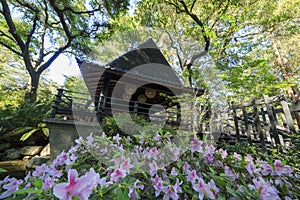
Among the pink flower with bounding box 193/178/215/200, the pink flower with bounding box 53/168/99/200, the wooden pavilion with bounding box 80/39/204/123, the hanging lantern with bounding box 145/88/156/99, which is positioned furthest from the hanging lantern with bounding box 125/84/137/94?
the pink flower with bounding box 53/168/99/200

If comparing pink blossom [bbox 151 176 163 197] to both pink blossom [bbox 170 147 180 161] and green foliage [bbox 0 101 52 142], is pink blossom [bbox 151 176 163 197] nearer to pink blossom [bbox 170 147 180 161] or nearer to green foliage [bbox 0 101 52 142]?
pink blossom [bbox 170 147 180 161]

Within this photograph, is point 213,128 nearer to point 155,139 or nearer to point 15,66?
point 155,139

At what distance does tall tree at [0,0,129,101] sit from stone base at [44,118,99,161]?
5.59 m

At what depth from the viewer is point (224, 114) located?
4953mm

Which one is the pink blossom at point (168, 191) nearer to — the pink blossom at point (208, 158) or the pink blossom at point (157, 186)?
the pink blossom at point (157, 186)

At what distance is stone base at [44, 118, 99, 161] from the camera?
4.10m

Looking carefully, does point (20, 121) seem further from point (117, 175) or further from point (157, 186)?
point (157, 186)

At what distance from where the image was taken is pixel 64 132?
4.28m

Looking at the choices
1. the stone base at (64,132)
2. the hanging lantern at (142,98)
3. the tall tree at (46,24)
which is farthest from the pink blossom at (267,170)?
the tall tree at (46,24)

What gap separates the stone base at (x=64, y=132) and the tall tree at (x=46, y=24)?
559 centimetres

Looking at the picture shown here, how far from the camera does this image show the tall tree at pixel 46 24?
7736 mm

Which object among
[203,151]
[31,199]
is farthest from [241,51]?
[31,199]

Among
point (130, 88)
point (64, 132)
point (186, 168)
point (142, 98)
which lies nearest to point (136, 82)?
point (130, 88)

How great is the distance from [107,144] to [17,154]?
23.2 ft
